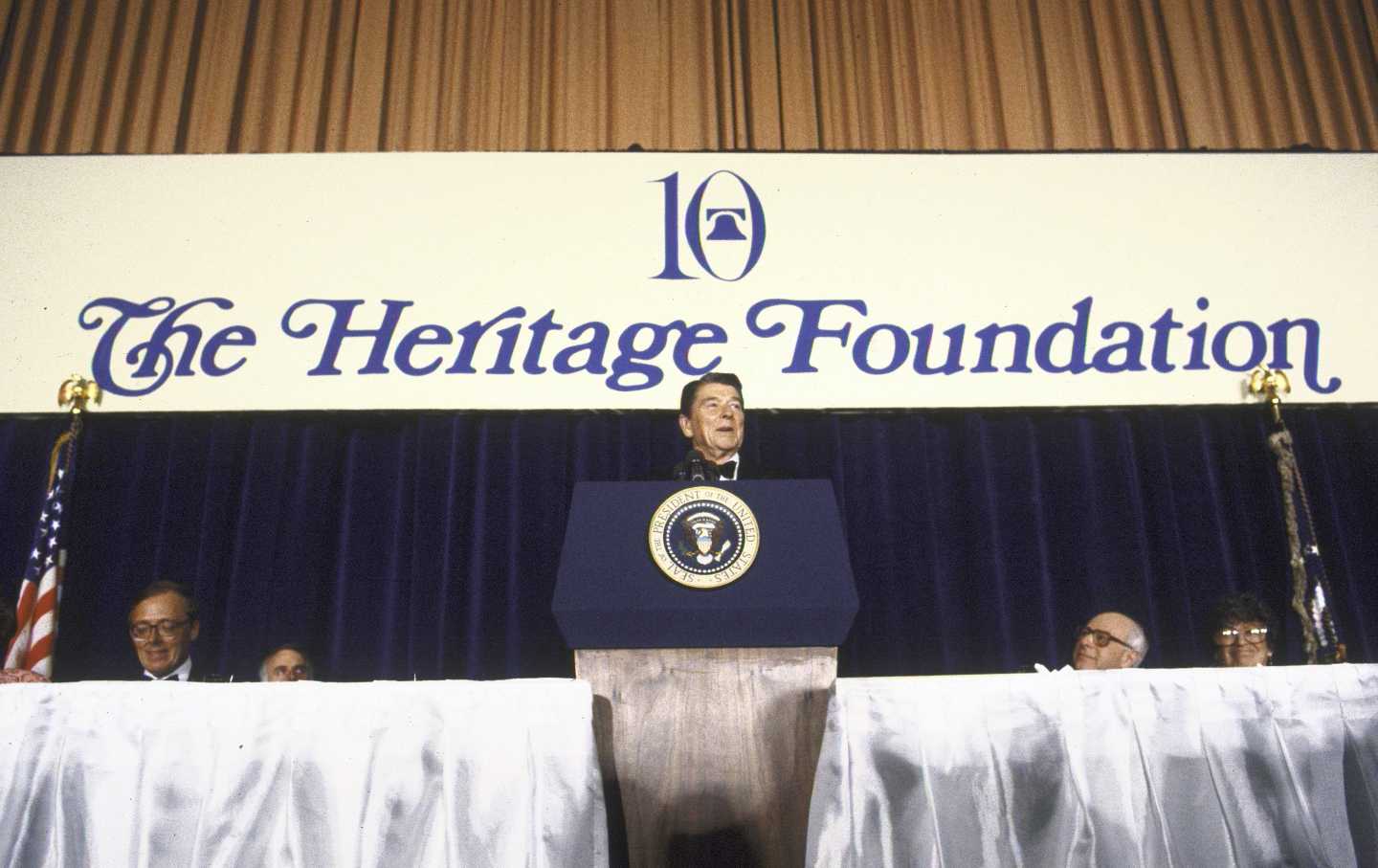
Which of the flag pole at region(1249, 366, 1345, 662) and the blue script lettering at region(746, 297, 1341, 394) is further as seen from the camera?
the blue script lettering at region(746, 297, 1341, 394)

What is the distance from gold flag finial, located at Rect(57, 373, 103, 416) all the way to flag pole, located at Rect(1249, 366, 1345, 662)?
11.2 ft

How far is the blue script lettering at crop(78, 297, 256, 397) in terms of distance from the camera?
3527 mm

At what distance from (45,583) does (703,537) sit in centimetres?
272

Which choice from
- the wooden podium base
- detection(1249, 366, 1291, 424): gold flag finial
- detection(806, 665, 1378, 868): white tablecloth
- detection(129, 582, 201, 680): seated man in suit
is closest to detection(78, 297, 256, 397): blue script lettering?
detection(129, 582, 201, 680): seated man in suit

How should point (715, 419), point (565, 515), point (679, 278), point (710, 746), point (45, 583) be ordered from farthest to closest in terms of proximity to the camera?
point (565, 515) → point (679, 278) → point (45, 583) → point (715, 419) → point (710, 746)

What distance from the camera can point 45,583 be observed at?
10.7ft

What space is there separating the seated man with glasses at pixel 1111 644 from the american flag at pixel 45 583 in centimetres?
261

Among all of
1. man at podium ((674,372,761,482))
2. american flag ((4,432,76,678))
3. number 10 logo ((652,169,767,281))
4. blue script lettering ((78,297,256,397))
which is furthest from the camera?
number 10 logo ((652,169,767,281))

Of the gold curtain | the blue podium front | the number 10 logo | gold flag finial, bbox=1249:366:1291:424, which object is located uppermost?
the gold curtain

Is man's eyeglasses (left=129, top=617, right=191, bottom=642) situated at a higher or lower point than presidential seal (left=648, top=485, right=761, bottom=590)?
higher

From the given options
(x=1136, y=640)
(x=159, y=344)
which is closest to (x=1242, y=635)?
(x=1136, y=640)

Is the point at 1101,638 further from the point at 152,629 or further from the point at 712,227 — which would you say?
the point at 152,629

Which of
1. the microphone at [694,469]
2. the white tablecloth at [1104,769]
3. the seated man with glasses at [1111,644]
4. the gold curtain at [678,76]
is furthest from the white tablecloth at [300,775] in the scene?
the gold curtain at [678,76]

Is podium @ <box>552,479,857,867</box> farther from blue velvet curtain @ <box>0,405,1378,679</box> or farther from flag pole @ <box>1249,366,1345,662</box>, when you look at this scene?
flag pole @ <box>1249,366,1345,662</box>
